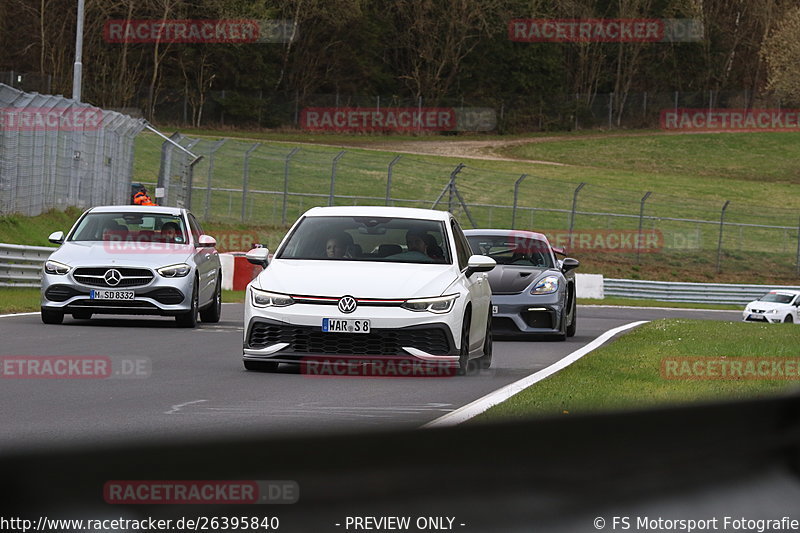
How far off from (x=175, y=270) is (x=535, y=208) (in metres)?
33.5

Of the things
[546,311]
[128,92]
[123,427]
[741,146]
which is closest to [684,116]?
[741,146]

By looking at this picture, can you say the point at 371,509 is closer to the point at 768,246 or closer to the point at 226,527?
the point at 226,527

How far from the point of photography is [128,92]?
79.4 metres

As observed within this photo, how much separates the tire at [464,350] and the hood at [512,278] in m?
5.51

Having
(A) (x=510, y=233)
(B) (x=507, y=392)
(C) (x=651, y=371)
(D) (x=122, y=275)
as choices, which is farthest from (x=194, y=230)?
(B) (x=507, y=392)

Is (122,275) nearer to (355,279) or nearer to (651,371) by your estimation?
(355,279)

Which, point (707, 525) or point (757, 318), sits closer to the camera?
point (707, 525)

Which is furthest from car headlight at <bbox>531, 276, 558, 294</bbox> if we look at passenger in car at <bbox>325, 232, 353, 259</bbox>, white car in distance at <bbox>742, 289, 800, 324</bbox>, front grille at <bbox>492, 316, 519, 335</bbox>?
white car in distance at <bbox>742, 289, 800, 324</bbox>

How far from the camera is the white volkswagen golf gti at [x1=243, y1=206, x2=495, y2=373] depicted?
1137 centimetres

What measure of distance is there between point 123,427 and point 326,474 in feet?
22.6

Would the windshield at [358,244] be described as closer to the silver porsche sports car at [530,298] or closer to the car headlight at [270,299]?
the car headlight at [270,299]

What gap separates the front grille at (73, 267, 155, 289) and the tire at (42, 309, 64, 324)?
1.89ft

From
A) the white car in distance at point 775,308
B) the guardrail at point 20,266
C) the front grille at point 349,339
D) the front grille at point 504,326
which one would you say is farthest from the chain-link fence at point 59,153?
the front grille at point 349,339

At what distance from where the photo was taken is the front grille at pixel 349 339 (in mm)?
11367
